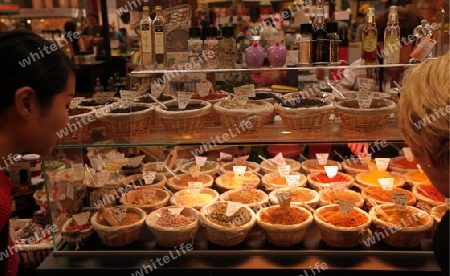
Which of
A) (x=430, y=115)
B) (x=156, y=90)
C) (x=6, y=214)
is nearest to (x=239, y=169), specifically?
(x=156, y=90)

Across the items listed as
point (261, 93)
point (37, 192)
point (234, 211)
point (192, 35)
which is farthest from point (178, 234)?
point (37, 192)

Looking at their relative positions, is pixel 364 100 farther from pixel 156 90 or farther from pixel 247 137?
pixel 156 90

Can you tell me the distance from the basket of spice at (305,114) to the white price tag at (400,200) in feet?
1.91

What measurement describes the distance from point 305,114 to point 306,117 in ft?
0.07

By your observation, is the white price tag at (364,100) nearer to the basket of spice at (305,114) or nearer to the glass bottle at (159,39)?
the basket of spice at (305,114)

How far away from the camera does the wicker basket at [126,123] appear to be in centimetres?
249

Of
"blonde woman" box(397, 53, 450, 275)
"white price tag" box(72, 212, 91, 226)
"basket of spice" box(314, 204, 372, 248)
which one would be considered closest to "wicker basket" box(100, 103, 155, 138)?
"white price tag" box(72, 212, 91, 226)

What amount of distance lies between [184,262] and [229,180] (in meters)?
0.90

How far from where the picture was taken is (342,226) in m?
2.40

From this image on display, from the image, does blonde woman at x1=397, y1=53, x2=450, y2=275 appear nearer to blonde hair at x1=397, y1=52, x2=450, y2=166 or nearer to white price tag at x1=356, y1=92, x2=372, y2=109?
blonde hair at x1=397, y1=52, x2=450, y2=166

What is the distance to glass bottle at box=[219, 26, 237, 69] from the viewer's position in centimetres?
259

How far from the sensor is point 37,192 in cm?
360

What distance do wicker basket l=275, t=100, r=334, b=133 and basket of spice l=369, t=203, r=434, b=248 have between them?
62 cm

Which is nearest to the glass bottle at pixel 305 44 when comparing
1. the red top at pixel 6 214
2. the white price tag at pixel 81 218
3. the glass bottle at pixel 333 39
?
the glass bottle at pixel 333 39
